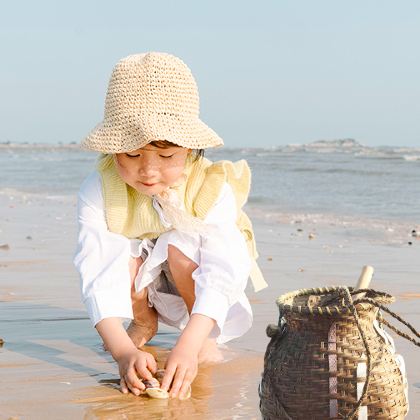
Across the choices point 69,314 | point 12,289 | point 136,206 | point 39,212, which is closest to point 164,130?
point 136,206

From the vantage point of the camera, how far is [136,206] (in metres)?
3.38

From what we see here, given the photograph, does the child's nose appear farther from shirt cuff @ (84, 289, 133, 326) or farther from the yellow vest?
shirt cuff @ (84, 289, 133, 326)

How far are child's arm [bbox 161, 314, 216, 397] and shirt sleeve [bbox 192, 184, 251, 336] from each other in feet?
0.14

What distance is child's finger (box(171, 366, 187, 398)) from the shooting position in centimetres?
285

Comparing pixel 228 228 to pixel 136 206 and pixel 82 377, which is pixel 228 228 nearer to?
pixel 136 206

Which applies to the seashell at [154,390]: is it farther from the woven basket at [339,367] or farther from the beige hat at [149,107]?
the beige hat at [149,107]

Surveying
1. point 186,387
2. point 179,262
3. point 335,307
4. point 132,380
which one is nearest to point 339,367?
Answer: point 335,307

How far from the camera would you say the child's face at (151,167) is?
309 centimetres

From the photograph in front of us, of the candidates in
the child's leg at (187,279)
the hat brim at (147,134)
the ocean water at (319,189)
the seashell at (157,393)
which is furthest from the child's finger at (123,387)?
the ocean water at (319,189)

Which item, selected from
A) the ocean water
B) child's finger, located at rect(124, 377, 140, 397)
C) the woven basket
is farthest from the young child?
the ocean water

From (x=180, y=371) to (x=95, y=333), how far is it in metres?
1.04

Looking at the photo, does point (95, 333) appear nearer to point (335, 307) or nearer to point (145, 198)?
point (145, 198)

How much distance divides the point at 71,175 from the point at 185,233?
15.6 meters

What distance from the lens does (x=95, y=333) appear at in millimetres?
3867
